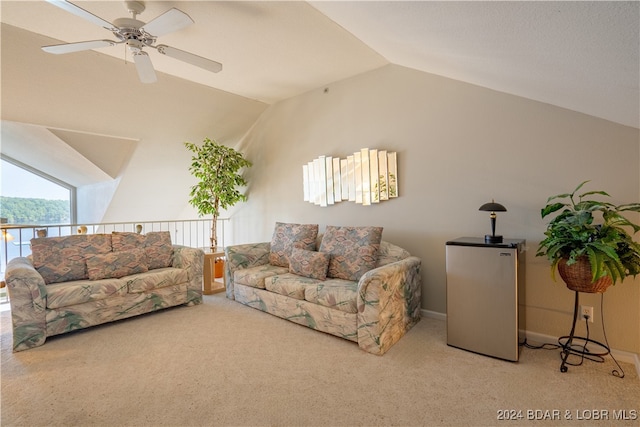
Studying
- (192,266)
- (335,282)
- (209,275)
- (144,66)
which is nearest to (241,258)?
(192,266)

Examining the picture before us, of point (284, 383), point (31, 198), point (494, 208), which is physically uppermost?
point (31, 198)

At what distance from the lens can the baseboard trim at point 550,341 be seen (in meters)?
2.22

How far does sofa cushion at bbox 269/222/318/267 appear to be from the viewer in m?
3.69

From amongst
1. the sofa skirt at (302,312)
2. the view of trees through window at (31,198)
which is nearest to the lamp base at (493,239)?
the sofa skirt at (302,312)

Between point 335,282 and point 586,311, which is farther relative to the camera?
point 335,282

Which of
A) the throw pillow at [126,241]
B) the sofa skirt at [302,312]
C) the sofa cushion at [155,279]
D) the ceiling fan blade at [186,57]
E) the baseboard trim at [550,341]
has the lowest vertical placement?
the baseboard trim at [550,341]

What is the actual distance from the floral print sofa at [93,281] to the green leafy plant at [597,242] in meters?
3.58

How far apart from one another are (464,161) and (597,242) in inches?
50.9

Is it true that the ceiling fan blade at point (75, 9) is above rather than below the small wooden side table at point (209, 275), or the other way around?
above

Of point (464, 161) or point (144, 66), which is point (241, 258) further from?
point (464, 161)

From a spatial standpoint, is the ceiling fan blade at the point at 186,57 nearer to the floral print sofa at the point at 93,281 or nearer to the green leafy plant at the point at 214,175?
the green leafy plant at the point at 214,175

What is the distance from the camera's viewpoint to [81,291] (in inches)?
111

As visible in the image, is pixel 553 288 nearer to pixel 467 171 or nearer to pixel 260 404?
pixel 467 171

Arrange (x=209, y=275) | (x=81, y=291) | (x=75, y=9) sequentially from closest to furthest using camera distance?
1. (x=75, y=9)
2. (x=81, y=291)
3. (x=209, y=275)
